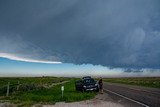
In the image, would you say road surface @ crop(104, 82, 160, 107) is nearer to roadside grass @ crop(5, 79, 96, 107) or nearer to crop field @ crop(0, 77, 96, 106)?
crop field @ crop(0, 77, 96, 106)

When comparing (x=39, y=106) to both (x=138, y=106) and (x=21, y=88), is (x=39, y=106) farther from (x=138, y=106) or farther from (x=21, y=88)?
(x=21, y=88)

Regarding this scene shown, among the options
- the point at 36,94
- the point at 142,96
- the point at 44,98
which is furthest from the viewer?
the point at 36,94

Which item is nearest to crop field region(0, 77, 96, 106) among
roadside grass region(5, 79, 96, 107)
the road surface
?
roadside grass region(5, 79, 96, 107)

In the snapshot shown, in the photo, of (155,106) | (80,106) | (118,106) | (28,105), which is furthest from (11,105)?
(155,106)

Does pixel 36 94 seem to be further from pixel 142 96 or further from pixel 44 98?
pixel 142 96

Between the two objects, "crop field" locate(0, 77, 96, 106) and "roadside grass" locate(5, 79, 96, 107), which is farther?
"crop field" locate(0, 77, 96, 106)

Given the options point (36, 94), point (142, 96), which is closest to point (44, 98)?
point (36, 94)

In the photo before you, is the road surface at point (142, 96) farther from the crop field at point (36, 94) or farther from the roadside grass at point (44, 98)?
the roadside grass at point (44, 98)

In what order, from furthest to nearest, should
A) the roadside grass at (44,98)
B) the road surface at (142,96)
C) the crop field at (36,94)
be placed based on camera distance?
1. the crop field at (36,94)
2. the roadside grass at (44,98)
3. the road surface at (142,96)

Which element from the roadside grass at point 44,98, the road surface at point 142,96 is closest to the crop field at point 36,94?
the roadside grass at point 44,98

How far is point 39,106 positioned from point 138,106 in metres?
6.60

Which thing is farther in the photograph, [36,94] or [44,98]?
[36,94]

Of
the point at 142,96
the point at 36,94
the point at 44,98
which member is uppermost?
the point at 36,94

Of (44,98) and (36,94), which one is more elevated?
(36,94)
